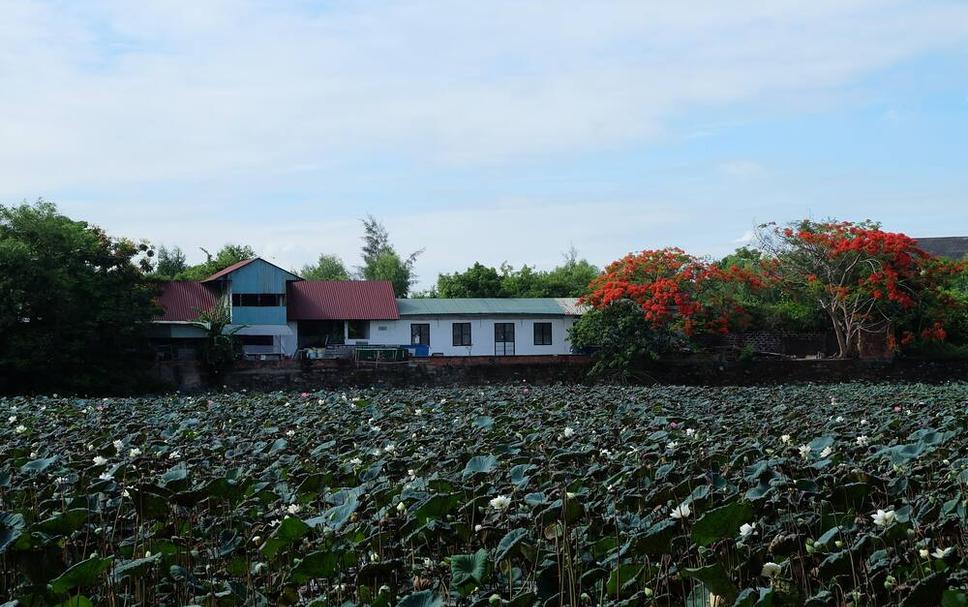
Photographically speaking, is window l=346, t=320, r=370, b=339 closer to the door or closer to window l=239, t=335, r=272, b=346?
window l=239, t=335, r=272, b=346

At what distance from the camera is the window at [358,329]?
31.2 metres

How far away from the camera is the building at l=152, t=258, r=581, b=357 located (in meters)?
29.9

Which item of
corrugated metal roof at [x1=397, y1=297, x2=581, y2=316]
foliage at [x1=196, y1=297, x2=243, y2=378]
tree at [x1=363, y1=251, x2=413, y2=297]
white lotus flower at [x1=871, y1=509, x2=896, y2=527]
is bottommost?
white lotus flower at [x1=871, y1=509, x2=896, y2=527]

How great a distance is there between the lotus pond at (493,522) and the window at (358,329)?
2428cm

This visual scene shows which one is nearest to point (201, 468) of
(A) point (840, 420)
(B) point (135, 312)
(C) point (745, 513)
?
(C) point (745, 513)

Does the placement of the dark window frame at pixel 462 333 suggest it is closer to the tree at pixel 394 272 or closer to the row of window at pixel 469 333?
the row of window at pixel 469 333

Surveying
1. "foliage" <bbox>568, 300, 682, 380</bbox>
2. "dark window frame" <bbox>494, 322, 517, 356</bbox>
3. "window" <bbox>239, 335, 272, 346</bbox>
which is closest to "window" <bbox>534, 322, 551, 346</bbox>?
"dark window frame" <bbox>494, 322, 517, 356</bbox>

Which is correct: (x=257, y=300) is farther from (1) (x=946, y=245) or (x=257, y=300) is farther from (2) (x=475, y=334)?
(1) (x=946, y=245)

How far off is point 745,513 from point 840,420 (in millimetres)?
5292

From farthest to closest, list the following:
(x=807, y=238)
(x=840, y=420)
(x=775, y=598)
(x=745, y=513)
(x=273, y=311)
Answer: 1. (x=273, y=311)
2. (x=807, y=238)
3. (x=840, y=420)
4. (x=745, y=513)
5. (x=775, y=598)

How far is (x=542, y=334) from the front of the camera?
32.1 m

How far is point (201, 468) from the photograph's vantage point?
5.45 metres

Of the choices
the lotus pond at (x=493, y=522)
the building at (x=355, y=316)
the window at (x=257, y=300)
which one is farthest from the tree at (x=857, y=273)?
the lotus pond at (x=493, y=522)

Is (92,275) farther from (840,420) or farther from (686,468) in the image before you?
(686,468)
